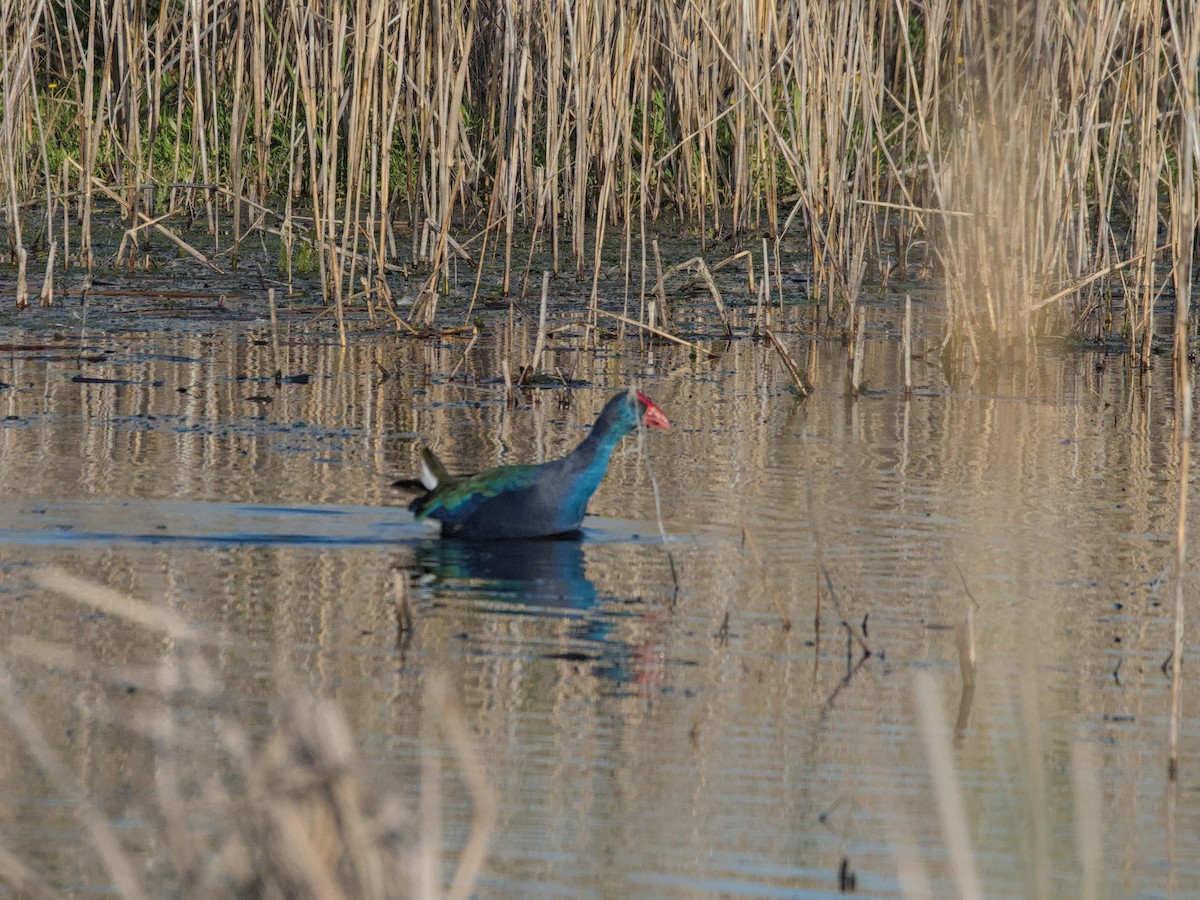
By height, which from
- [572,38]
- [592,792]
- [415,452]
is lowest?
[592,792]

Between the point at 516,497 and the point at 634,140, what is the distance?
6748 mm

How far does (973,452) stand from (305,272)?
4.86 meters

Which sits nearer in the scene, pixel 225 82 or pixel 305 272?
pixel 305 272

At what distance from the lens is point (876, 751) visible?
3.61m

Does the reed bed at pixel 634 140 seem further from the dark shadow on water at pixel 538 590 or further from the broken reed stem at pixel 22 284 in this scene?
the dark shadow on water at pixel 538 590

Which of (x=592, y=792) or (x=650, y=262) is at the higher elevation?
(x=650, y=262)

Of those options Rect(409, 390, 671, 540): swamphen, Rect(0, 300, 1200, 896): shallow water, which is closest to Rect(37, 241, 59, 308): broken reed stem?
Rect(0, 300, 1200, 896): shallow water

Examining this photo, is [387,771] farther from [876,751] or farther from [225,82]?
[225,82]

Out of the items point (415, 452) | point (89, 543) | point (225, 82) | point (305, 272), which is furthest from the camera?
point (225, 82)

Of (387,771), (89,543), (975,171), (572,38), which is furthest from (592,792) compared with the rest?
(572,38)

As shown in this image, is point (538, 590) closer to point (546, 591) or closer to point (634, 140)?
point (546, 591)

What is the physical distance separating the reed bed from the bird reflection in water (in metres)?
1.98

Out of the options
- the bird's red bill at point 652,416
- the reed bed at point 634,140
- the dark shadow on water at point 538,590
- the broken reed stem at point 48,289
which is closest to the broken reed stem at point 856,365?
the reed bed at point 634,140

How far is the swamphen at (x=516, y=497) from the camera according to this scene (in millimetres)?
5605
